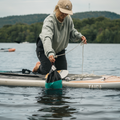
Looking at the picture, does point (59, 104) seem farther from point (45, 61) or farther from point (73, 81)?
point (45, 61)

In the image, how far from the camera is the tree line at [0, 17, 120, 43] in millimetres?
110500

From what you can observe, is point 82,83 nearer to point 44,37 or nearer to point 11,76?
point 44,37

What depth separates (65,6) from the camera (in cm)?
568

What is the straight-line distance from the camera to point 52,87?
5910 mm

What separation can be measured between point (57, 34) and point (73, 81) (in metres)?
1.45

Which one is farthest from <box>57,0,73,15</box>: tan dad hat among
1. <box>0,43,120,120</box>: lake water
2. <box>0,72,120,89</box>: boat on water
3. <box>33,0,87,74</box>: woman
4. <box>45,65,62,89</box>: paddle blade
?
<box>0,43,120,120</box>: lake water

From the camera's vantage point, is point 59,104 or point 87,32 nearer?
point 59,104

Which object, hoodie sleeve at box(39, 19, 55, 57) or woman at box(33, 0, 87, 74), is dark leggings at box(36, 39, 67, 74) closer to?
woman at box(33, 0, 87, 74)

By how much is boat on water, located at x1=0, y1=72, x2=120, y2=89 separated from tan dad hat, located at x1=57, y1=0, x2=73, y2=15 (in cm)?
201

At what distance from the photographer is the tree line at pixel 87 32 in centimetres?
11050

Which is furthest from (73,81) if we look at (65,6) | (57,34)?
(65,6)

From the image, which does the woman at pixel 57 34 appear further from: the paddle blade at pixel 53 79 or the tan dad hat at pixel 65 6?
the paddle blade at pixel 53 79

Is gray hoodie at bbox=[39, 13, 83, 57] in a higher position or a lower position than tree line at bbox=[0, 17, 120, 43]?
lower

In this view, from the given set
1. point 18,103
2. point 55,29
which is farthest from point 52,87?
point 55,29
